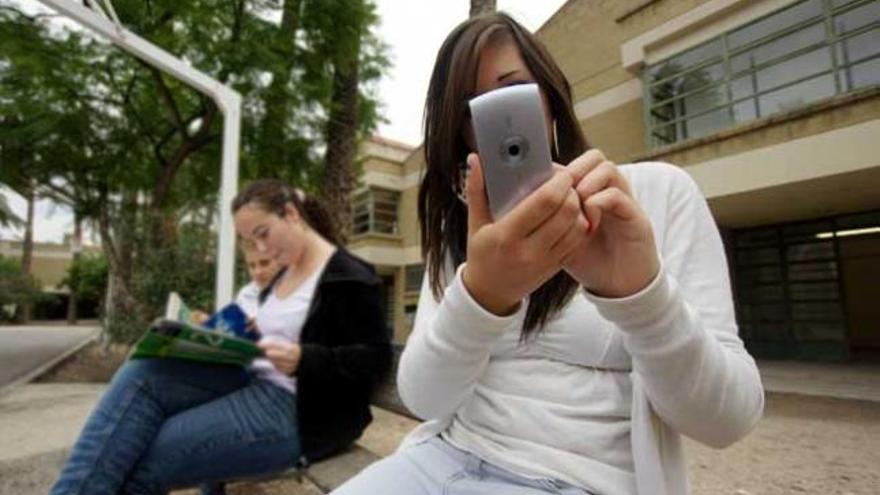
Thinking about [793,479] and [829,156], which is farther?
[829,156]

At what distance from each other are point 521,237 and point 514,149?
0.11 meters

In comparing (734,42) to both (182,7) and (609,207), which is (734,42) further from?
(609,207)

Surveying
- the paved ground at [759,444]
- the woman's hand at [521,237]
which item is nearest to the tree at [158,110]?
the paved ground at [759,444]

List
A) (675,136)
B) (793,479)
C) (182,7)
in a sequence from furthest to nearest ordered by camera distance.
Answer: (675,136)
(182,7)
(793,479)

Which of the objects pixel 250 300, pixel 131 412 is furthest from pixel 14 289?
pixel 131 412

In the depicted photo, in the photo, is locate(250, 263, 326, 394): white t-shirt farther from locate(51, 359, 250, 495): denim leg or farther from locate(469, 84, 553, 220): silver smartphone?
locate(469, 84, 553, 220): silver smartphone

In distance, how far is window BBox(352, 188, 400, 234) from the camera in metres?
17.5

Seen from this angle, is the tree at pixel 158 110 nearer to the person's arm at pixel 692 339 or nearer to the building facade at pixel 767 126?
the building facade at pixel 767 126

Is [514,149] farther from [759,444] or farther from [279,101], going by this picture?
[279,101]

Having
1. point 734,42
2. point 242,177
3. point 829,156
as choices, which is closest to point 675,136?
point 734,42

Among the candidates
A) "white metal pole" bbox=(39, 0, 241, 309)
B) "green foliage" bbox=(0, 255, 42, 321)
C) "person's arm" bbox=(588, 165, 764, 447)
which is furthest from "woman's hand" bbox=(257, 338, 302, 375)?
"green foliage" bbox=(0, 255, 42, 321)

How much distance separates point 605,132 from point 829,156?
4.55 meters

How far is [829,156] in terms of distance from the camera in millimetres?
6691

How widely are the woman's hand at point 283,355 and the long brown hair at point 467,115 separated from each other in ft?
2.57
